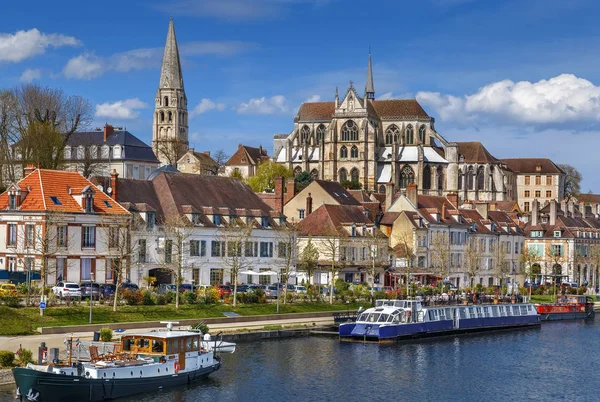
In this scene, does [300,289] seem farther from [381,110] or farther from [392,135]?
[381,110]

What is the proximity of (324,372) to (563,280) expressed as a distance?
7295 centimetres

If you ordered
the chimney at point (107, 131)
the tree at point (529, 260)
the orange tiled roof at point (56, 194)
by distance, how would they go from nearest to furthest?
the orange tiled roof at point (56, 194) < the tree at point (529, 260) < the chimney at point (107, 131)

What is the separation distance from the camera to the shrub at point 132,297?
58.0 m

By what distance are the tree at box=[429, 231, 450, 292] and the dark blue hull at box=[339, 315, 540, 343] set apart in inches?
649

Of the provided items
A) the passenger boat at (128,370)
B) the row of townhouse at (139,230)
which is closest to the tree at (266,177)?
the row of townhouse at (139,230)

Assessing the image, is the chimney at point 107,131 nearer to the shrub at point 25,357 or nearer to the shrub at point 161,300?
the shrub at point 161,300

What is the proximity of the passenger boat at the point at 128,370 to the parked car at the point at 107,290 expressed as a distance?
14.7m

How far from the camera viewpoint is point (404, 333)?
61.9 m

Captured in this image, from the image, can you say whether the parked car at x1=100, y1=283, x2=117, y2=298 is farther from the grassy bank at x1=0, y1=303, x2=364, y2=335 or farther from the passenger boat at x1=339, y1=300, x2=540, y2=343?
the passenger boat at x1=339, y1=300, x2=540, y2=343

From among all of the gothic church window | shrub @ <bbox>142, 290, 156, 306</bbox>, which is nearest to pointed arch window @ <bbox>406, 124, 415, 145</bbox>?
the gothic church window

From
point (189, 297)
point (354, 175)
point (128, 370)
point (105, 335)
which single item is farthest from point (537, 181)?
point (128, 370)

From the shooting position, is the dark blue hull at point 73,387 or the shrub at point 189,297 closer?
the dark blue hull at point 73,387

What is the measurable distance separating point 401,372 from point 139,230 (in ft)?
92.0

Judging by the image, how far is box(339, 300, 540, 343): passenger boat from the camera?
198ft
